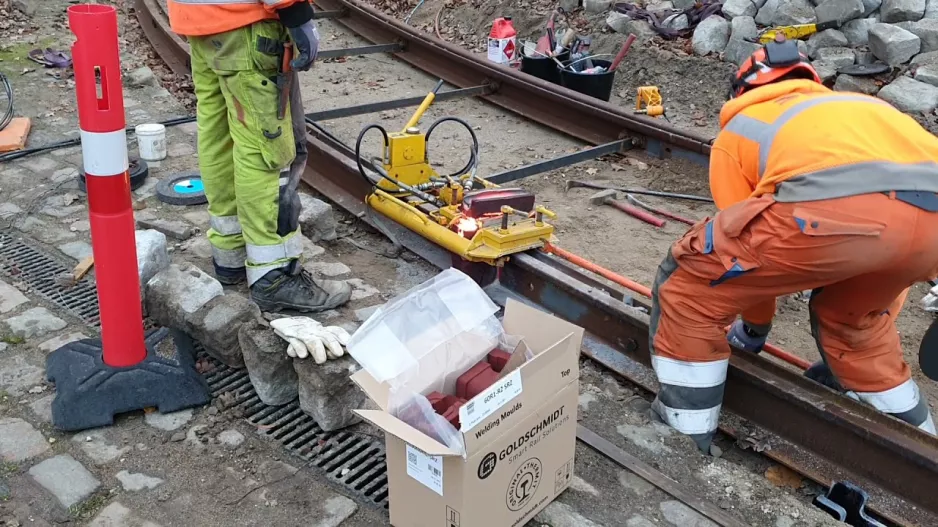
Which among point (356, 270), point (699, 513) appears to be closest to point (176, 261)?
point (356, 270)

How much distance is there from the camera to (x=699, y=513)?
10.5ft

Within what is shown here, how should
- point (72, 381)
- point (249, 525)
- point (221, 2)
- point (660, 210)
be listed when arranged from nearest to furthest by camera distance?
point (249, 525)
point (72, 381)
point (221, 2)
point (660, 210)

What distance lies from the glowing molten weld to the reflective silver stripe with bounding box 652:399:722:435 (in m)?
1.46

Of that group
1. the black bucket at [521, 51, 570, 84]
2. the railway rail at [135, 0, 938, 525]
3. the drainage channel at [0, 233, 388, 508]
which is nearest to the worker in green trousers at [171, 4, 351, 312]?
the drainage channel at [0, 233, 388, 508]

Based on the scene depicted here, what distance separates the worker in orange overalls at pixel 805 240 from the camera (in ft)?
10.1

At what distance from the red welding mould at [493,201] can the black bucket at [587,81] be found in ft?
10.4

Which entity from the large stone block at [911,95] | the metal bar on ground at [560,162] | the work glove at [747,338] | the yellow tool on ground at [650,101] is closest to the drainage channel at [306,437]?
the work glove at [747,338]

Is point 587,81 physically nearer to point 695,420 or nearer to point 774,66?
point 774,66

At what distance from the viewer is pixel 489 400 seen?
2732mm

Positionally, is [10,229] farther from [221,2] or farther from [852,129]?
[852,129]

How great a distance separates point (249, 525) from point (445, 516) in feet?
2.41

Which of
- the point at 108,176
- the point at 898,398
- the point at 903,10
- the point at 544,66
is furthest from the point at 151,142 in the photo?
the point at 903,10

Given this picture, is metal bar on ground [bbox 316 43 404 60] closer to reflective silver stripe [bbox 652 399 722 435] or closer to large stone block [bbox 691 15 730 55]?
large stone block [bbox 691 15 730 55]

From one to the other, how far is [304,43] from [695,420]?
2363 mm
